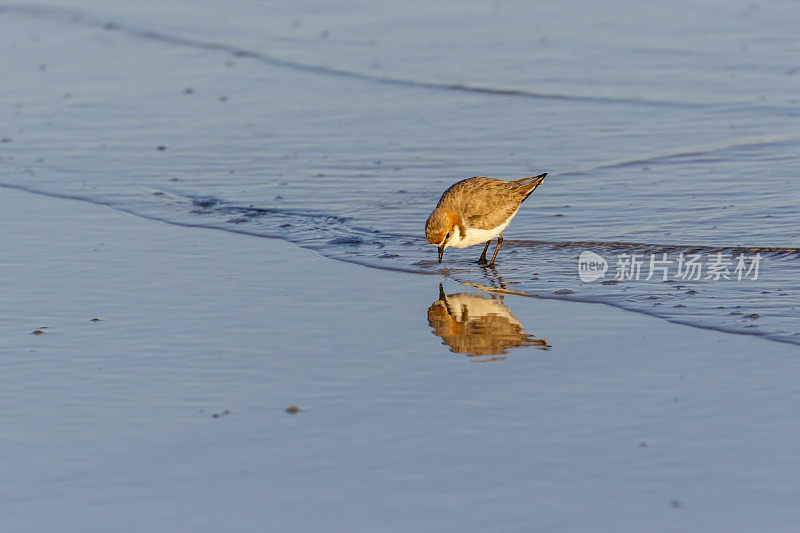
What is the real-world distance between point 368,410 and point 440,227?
3.27 m

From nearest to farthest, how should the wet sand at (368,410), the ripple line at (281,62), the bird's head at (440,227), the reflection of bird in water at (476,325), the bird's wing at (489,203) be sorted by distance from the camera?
1. the wet sand at (368,410)
2. the reflection of bird in water at (476,325)
3. the bird's head at (440,227)
4. the bird's wing at (489,203)
5. the ripple line at (281,62)

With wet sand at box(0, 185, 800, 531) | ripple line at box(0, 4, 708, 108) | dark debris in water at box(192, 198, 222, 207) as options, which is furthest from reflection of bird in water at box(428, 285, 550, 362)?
ripple line at box(0, 4, 708, 108)

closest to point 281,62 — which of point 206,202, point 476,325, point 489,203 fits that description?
point 206,202

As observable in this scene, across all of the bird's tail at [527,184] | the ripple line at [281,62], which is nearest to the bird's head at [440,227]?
the bird's tail at [527,184]

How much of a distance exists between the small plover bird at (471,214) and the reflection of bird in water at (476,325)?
0.57 meters

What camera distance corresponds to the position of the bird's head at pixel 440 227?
9.61 m

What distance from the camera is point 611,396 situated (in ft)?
22.1

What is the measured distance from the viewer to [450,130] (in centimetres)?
1496

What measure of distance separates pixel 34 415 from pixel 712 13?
56.7 feet

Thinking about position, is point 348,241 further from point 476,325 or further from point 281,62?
point 281,62

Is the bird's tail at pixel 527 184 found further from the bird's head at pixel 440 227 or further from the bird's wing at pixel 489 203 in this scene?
the bird's head at pixel 440 227

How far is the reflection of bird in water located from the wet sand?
0.03 metres

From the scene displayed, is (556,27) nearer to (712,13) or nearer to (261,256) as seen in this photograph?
(712,13)

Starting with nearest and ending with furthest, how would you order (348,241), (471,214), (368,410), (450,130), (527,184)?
(368,410)
(471,214)
(527,184)
(348,241)
(450,130)
